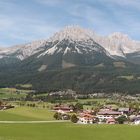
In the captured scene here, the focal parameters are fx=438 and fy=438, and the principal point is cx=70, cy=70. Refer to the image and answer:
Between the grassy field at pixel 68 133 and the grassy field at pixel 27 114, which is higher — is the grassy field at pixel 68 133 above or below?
below

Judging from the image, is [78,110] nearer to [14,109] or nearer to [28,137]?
[14,109]

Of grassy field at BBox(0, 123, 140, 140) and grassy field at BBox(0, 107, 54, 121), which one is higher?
grassy field at BBox(0, 107, 54, 121)

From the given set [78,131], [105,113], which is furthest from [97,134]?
[105,113]

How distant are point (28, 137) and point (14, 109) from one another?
8272 cm

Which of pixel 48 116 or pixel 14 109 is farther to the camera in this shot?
pixel 14 109

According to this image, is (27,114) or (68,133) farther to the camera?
(27,114)

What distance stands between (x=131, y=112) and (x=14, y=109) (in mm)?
51339

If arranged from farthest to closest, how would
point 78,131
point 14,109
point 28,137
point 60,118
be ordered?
point 14,109 < point 60,118 < point 78,131 < point 28,137

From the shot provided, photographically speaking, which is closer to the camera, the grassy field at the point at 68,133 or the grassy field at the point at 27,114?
the grassy field at the point at 68,133

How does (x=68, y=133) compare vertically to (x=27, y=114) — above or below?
below

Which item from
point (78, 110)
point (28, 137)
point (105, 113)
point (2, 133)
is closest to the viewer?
point (28, 137)

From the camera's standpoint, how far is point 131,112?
600 ft

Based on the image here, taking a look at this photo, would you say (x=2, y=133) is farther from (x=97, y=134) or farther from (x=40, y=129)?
(x=97, y=134)

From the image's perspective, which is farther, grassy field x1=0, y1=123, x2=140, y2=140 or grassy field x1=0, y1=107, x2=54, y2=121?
grassy field x1=0, y1=107, x2=54, y2=121
